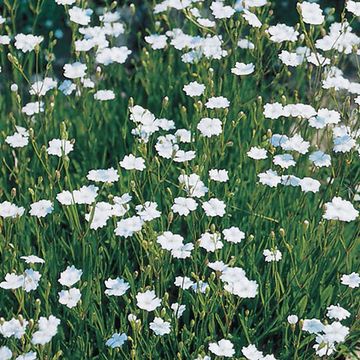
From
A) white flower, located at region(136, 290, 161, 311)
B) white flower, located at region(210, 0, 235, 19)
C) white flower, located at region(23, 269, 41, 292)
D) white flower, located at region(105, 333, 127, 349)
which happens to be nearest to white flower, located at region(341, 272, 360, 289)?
white flower, located at region(136, 290, 161, 311)

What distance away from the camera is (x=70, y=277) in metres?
2.87

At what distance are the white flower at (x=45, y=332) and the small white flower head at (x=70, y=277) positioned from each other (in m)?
0.19

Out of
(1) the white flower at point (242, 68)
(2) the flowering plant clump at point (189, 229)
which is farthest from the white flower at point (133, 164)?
(1) the white flower at point (242, 68)

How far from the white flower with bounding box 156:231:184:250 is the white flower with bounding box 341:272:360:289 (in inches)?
22.3

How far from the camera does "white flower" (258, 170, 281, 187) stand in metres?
3.04

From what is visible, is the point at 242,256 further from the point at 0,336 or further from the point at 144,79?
the point at 144,79

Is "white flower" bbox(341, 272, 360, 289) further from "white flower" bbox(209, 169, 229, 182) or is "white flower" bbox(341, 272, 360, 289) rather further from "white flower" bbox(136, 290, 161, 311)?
"white flower" bbox(136, 290, 161, 311)

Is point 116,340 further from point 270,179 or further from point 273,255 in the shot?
point 270,179

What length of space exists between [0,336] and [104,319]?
38cm

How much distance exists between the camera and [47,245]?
124 inches

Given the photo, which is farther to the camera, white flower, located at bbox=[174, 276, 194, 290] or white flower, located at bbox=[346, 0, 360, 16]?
white flower, located at bbox=[346, 0, 360, 16]

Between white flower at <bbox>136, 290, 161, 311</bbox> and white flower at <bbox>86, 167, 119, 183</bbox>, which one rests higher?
white flower at <bbox>86, 167, 119, 183</bbox>

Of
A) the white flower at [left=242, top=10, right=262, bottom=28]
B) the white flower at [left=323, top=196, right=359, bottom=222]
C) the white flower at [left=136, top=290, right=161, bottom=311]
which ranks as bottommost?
the white flower at [left=136, top=290, right=161, bottom=311]

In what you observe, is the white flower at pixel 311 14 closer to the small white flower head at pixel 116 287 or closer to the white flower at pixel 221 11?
the white flower at pixel 221 11
